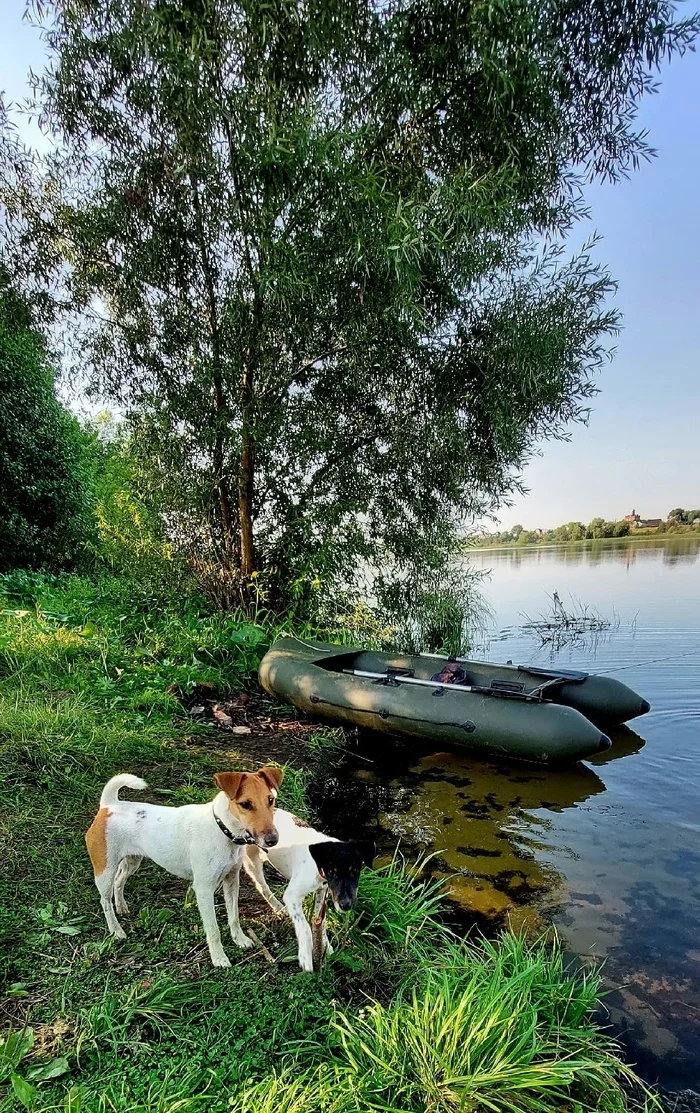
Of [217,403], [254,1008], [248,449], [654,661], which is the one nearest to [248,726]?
[248,449]

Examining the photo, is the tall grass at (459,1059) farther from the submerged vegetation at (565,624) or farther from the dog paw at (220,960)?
the submerged vegetation at (565,624)

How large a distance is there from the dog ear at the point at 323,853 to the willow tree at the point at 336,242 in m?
3.64

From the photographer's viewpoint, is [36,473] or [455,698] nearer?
[455,698]

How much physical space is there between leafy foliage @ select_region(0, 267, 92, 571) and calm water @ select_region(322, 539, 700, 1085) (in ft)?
27.1

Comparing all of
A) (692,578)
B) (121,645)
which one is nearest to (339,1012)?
(121,645)

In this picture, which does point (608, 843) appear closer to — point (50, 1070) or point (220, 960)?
point (220, 960)

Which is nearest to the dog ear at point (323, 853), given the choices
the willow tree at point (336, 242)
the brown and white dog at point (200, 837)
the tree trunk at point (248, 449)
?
the brown and white dog at point (200, 837)

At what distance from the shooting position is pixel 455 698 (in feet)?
13.3

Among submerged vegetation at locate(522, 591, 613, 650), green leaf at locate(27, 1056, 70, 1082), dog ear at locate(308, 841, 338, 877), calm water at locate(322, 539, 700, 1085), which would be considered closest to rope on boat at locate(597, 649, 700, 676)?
calm water at locate(322, 539, 700, 1085)

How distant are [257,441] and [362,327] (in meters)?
1.49

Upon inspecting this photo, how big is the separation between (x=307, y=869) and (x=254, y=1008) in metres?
0.37

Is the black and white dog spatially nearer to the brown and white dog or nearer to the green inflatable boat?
the brown and white dog

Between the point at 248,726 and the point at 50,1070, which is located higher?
the point at 50,1070

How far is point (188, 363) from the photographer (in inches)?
224
